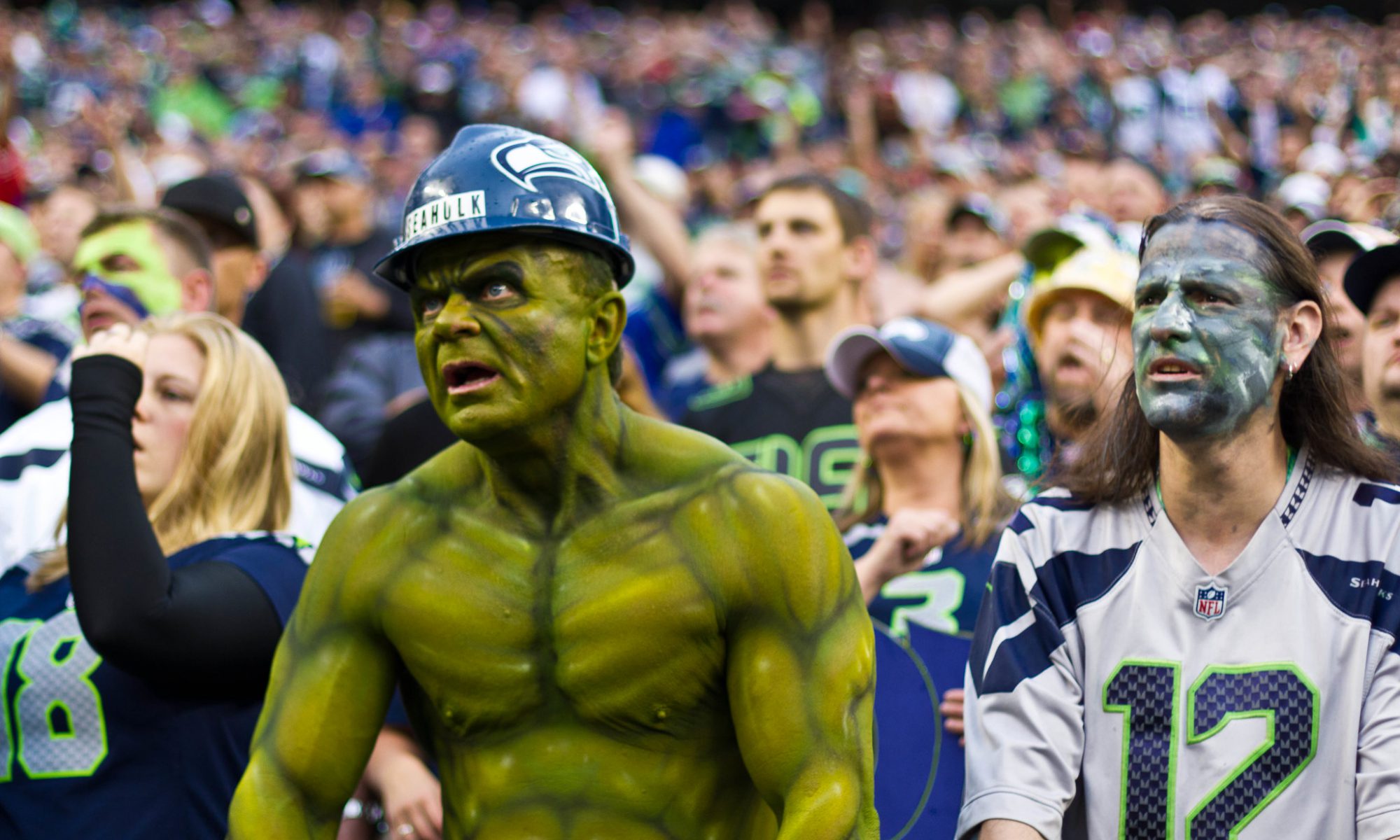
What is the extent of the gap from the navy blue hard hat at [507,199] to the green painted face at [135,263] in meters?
3.06

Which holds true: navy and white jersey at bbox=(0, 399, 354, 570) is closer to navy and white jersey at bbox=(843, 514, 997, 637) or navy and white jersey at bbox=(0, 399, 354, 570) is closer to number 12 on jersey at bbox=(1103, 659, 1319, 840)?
navy and white jersey at bbox=(843, 514, 997, 637)

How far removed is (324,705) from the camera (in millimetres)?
2613

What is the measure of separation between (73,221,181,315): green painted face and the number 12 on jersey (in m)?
3.68

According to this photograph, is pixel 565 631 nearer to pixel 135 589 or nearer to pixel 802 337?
pixel 135 589

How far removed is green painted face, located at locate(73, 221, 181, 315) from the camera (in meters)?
5.41

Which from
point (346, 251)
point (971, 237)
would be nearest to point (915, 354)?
point (971, 237)

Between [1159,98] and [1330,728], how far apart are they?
1469 cm

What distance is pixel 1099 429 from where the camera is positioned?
3309 mm

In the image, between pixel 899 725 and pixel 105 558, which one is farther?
pixel 899 725

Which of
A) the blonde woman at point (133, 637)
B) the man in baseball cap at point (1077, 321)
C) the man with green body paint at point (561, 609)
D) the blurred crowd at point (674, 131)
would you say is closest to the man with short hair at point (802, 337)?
the blurred crowd at point (674, 131)

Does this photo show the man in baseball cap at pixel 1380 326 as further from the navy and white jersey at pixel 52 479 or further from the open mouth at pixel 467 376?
the navy and white jersey at pixel 52 479

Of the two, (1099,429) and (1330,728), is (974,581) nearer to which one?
(1099,429)

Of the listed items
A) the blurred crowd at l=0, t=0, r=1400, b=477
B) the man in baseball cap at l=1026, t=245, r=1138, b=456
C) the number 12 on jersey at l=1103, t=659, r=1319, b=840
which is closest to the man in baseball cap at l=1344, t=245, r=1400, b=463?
the blurred crowd at l=0, t=0, r=1400, b=477

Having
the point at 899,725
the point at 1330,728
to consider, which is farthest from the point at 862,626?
the point at 899,725
